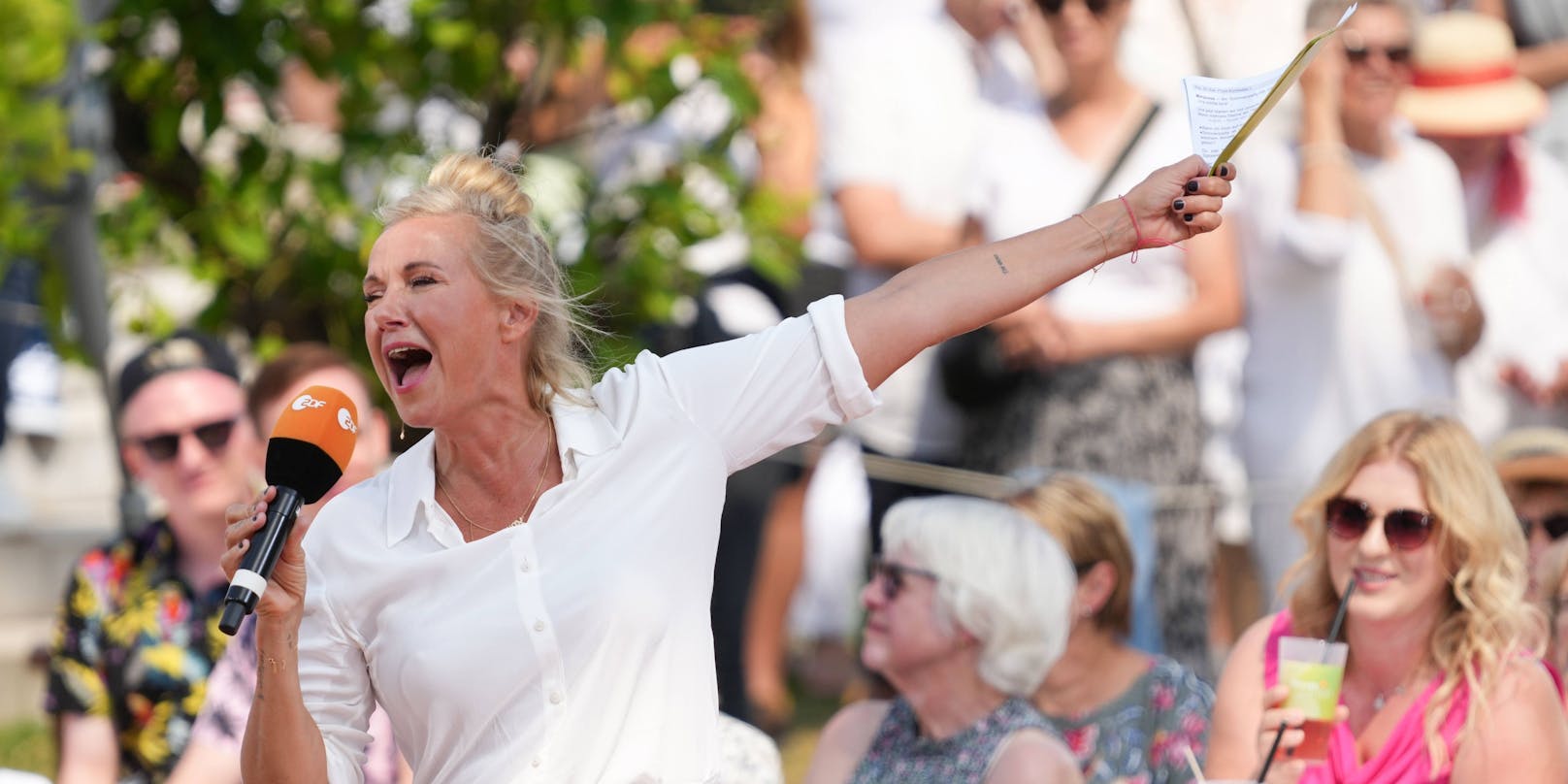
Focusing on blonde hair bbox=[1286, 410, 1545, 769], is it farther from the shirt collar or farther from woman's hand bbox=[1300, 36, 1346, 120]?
woman's hand bbox=[1300, 36, 1346, 120]

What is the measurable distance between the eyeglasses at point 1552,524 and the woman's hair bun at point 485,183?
315 cm

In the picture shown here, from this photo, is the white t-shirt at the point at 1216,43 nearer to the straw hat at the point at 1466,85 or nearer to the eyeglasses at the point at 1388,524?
the straw hat at the point at 1466,85

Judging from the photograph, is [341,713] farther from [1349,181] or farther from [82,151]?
[1349,181]

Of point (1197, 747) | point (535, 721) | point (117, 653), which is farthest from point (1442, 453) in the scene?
point (117, 653)

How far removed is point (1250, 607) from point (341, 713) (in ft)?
14.3

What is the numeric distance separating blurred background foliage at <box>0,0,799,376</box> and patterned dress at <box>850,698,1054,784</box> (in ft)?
4.39

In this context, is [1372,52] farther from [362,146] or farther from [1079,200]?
[362,146]

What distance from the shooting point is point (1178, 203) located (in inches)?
117

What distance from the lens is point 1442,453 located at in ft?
13.6

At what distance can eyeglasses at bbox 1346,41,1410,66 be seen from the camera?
6.25 metres

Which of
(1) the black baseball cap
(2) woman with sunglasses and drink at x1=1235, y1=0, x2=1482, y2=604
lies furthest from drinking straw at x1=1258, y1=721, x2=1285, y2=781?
(1) the black baseball cap

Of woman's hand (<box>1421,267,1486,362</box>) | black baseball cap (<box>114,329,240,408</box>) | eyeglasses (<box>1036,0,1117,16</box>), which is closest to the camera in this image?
black baseball cap (<box>114,329,240,408</box>)

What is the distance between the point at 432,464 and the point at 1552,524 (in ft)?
10.9

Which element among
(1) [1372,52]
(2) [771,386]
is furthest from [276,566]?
(1) [1372,52]
